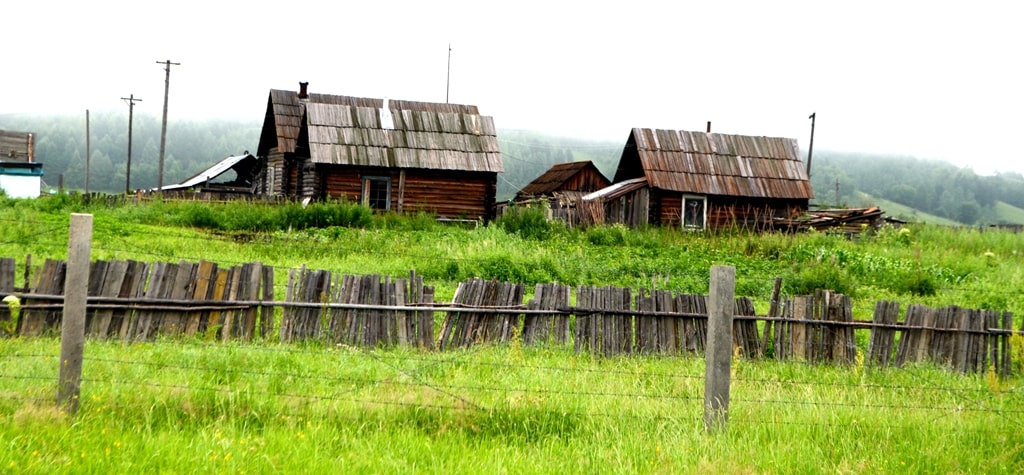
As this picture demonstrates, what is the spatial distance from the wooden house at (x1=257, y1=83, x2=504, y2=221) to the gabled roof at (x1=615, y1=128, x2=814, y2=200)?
5.37 metres

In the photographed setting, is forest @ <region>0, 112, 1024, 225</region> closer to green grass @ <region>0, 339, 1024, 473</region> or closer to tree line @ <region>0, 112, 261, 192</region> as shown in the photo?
tree line @ <region>0, 112, 261, 192</region>

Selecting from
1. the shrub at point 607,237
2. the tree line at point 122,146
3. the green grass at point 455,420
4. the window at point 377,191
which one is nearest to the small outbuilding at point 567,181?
the window at point 377,191

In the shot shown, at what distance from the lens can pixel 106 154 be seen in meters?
136

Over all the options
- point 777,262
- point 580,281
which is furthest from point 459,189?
point 580,281

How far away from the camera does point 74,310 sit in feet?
18.1

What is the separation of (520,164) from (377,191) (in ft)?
403

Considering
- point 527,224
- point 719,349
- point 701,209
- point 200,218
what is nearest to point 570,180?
point 701,209

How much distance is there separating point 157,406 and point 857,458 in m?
4.34

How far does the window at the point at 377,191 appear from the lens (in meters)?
28.2

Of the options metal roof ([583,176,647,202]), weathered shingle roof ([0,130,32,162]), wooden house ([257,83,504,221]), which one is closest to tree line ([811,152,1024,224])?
metal roof ([583,176,647,202])

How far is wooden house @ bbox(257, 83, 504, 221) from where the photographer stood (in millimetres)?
27734

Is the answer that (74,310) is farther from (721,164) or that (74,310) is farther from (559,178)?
(559,178)

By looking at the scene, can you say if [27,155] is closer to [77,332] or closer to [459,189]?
[459,189]

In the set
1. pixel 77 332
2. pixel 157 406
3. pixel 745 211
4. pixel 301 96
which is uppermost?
pixel 301 96
